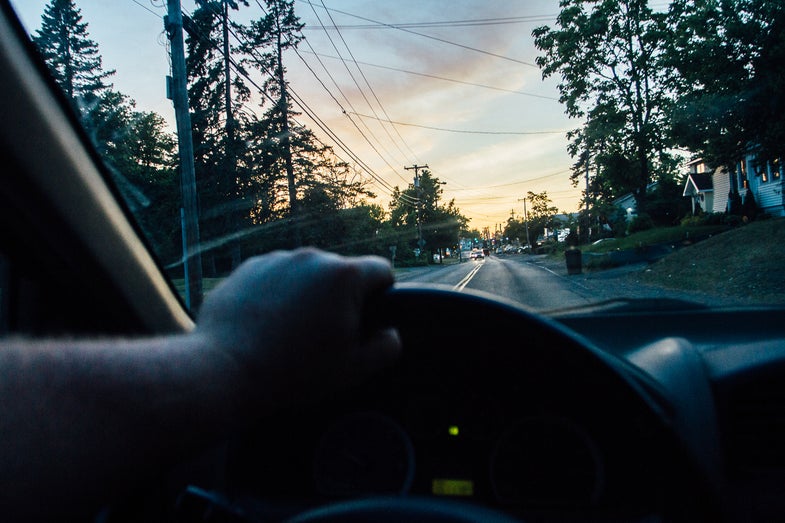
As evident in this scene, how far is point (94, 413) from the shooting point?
654 millimetres

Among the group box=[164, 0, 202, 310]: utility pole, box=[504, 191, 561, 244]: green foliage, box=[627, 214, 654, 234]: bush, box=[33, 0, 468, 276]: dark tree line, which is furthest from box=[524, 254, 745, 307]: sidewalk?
box=[504, 191, 561, 244]: green foliage

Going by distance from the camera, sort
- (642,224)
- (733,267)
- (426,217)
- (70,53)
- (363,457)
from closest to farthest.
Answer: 1. (363,457)
2. (70,53)
3. (733,267)
4. (642,224)
5. (426,217)

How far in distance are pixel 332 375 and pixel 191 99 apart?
6448 millimetres

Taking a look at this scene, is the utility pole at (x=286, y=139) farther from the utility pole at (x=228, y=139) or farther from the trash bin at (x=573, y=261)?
the trash bin at (x=573, y=261)

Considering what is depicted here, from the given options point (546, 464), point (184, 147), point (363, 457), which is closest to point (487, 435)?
point (546, 464)

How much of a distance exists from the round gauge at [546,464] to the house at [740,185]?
68.8 ft

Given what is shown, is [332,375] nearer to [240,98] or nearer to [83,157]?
[83,157]

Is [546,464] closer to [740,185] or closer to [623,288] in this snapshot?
[623,288]

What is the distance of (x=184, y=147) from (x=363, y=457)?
4952mm

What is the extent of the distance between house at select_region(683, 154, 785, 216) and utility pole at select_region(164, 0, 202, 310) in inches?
777

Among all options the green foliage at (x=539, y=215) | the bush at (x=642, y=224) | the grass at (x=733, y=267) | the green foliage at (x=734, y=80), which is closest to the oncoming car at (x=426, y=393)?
the grass at (x=733, y=267)

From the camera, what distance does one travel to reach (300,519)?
2.81 ft

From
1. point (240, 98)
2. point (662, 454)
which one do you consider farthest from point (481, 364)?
point (240, 98)

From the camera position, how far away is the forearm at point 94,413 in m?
0.63
